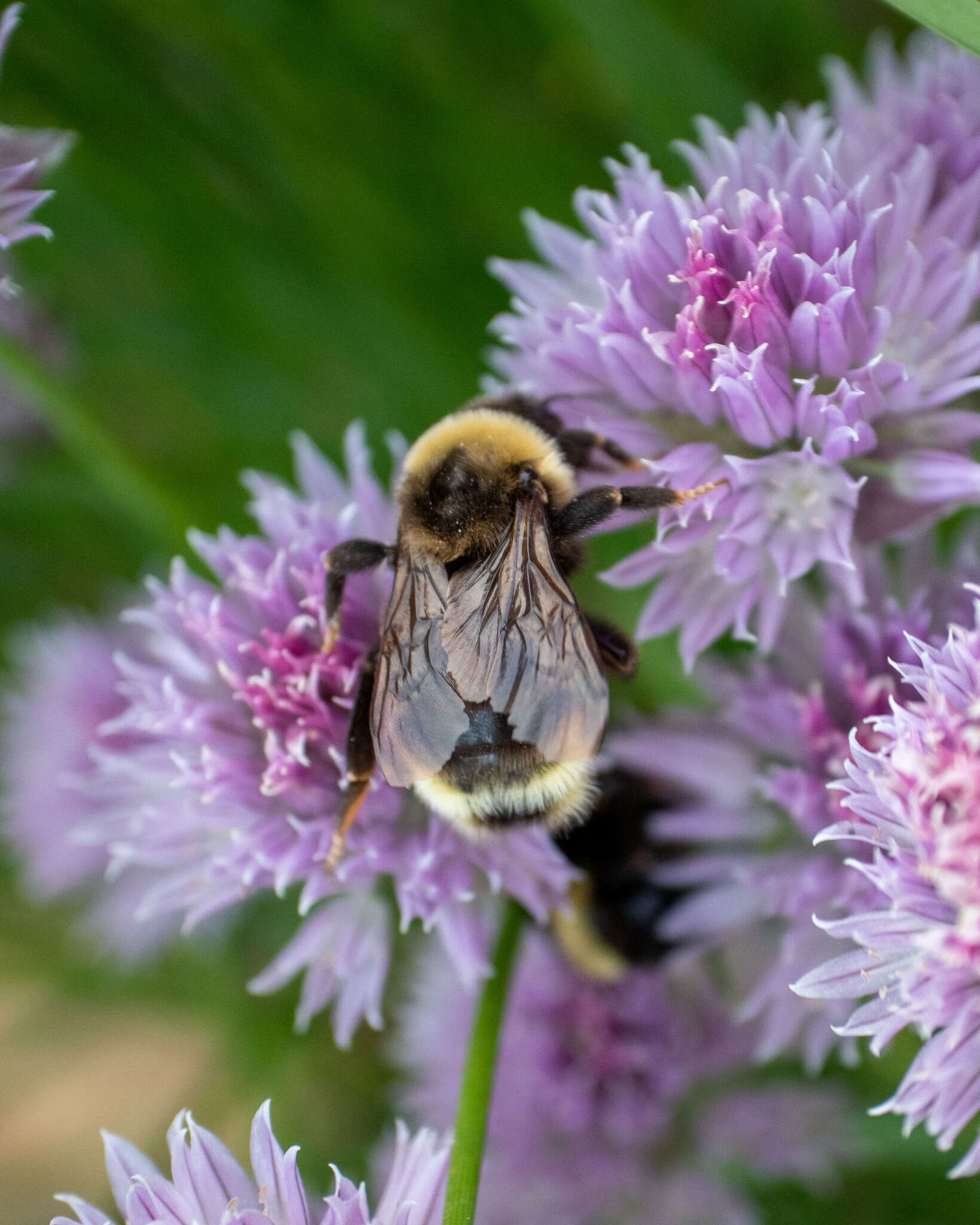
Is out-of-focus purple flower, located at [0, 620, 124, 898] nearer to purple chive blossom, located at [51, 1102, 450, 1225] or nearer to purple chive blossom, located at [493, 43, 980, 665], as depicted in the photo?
purple chive blossom, located at [51, 1102, 450, 1225]

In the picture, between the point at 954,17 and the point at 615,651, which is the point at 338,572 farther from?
the point at 954,17

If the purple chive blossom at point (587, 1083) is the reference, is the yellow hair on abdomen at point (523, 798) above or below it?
above

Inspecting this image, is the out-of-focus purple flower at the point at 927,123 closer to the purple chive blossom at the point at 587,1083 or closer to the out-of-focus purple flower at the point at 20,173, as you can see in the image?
the out-of-focus purple flower at the point at 20,173

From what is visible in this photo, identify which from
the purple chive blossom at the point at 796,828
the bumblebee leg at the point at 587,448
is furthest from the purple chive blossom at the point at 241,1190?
the bumblebee leg at the point at 587,448

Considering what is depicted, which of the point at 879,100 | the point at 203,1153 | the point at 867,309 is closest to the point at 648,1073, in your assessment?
the point at 203,1153

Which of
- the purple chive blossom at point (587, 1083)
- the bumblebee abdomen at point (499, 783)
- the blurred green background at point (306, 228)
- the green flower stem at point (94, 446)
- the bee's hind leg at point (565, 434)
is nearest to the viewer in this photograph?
the bumblebee abdomen at point (499, 783)

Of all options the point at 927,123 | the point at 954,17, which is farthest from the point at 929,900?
the point at 927,123
